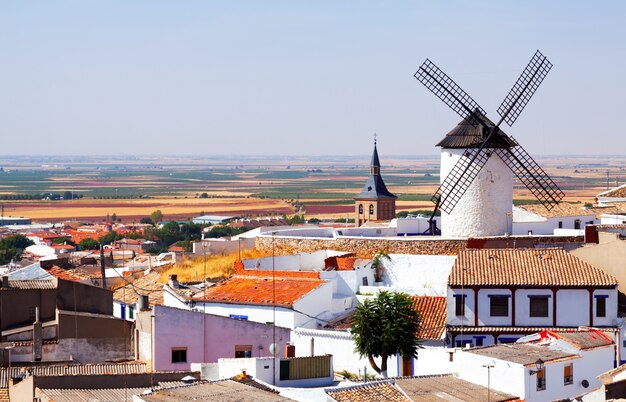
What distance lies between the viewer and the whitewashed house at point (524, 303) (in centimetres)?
2825

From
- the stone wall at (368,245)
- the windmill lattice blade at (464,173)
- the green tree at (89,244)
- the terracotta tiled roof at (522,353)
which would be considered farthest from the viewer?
the green tree at (89,244)

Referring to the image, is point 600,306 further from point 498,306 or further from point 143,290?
point 143,290

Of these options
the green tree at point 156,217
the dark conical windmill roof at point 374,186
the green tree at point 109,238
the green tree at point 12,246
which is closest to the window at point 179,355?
the dark conical windmill roof at point 374,186

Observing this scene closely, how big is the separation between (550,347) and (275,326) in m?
6.12

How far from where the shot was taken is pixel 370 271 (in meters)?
33.3

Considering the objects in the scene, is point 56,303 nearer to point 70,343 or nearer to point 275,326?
point 70,343

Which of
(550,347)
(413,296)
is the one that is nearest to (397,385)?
(550,347)

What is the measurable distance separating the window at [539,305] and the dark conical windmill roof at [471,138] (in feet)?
29.5

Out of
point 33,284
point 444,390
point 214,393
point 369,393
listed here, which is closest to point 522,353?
point 444,390

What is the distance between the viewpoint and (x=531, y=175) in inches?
1553

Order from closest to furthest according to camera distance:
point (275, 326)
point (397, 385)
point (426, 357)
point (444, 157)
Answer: point (397, 385) < point (426, 357) < point (275, 326) < point (444, 157)

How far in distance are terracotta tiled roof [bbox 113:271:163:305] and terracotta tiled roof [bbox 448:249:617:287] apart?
7429 mm

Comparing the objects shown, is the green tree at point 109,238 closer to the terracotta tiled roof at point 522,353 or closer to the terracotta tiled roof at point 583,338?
the terracotta tiled roof at point 583,338

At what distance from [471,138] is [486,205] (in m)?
1.82
